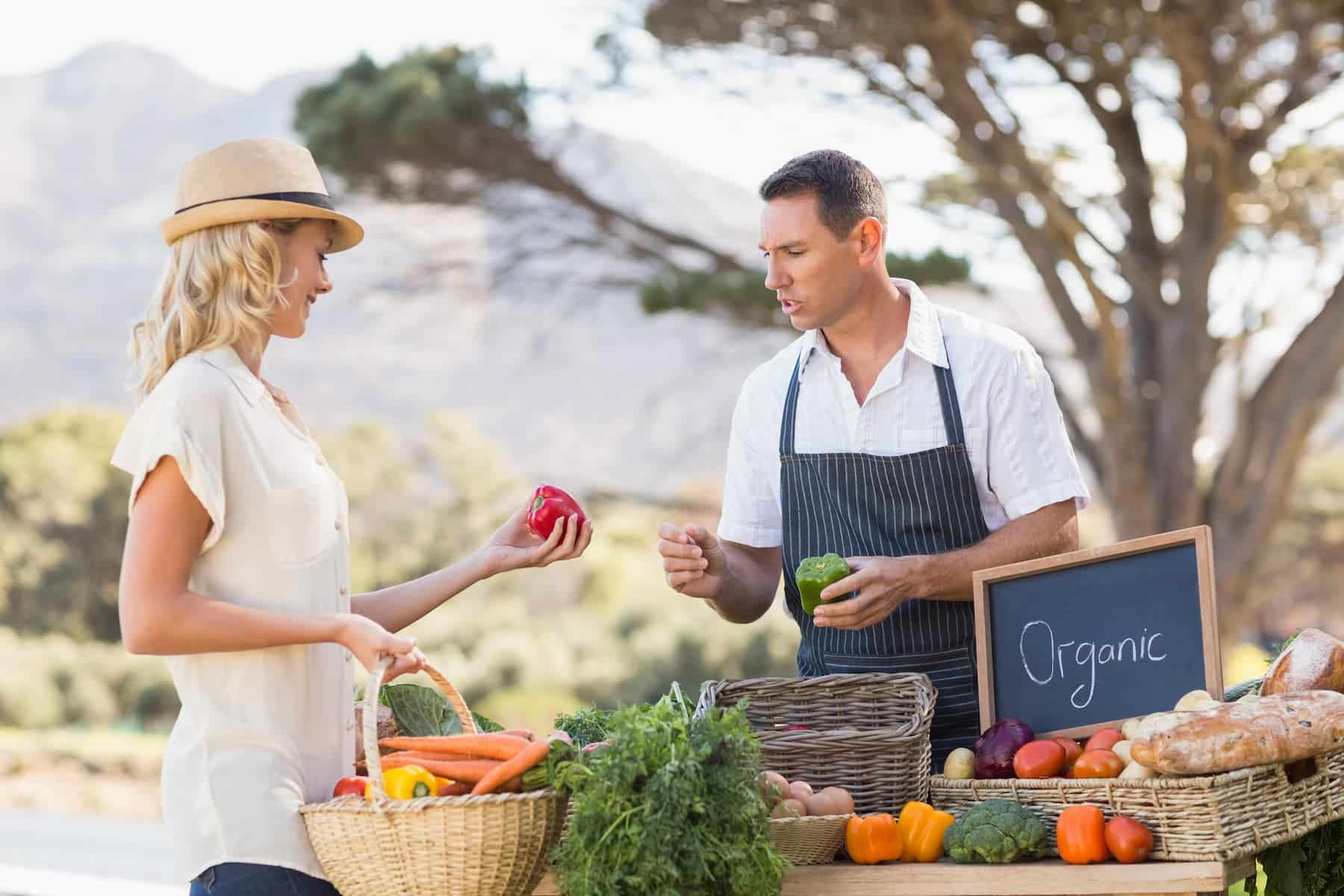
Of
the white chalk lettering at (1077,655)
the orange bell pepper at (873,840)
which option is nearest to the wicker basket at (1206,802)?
the orange bell pepper at (873,840)

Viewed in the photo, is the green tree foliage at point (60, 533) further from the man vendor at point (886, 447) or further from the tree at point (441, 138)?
the man vendor at point (886, 447)

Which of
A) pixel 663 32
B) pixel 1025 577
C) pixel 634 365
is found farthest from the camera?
pixel 634 365

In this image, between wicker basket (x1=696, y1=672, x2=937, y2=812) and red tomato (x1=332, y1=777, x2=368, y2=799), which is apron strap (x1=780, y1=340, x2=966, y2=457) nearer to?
wicker basket (x1=696, y1=672, x2=937, y2=812)

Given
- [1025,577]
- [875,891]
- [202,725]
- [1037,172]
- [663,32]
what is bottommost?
[875,891]

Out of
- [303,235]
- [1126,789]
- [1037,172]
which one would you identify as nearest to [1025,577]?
[1126,789]

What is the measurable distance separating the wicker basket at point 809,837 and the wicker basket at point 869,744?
0.14 metres

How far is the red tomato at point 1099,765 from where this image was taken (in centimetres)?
212

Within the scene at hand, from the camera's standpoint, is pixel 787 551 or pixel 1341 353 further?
pixel 1341 353

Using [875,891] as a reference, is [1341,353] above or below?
above

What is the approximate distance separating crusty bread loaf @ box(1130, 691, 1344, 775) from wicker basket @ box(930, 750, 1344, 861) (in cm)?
2

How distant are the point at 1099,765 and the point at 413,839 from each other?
99cm

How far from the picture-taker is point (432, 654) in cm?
1583

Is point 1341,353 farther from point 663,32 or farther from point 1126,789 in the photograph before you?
point 1126,789

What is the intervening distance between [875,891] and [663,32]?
28.5 feet
